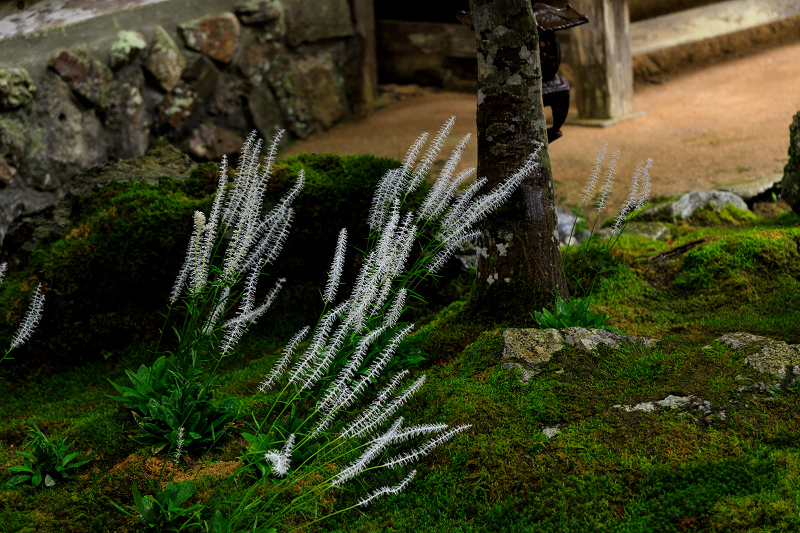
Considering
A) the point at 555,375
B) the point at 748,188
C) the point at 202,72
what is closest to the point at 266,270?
the point at 555,375

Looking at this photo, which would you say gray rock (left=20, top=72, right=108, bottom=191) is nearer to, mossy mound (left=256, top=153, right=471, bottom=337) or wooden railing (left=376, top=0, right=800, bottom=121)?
mossy mound (left=256, top=153, right=471, bottom=337)

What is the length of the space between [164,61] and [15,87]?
1.65 metres

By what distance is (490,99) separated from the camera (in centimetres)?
308

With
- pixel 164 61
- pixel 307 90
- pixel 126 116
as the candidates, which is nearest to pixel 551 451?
pixel 126 116

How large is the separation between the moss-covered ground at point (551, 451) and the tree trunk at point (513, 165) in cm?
18

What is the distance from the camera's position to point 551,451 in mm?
2287

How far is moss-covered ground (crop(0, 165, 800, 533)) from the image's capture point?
204 cm

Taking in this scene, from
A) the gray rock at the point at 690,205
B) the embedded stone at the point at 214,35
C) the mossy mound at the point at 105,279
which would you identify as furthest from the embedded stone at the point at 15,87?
the gray rock at the point at 690,205

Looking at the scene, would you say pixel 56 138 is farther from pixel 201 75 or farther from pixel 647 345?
pixel 647 345

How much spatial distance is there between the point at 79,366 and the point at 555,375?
101 inches

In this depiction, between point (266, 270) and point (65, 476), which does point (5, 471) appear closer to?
point (65, 476)

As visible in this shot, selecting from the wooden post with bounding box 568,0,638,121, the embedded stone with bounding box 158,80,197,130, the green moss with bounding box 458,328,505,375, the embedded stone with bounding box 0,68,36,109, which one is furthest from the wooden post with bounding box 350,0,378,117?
the green moss with bounding box 458,328,505,375

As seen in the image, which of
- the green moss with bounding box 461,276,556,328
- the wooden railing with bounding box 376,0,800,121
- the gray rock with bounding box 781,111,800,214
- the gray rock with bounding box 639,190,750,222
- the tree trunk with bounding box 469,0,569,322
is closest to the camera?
the tree trunk with bounding box 469,0,569,322

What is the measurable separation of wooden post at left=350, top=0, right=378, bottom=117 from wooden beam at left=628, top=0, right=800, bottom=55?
3.72 metres
